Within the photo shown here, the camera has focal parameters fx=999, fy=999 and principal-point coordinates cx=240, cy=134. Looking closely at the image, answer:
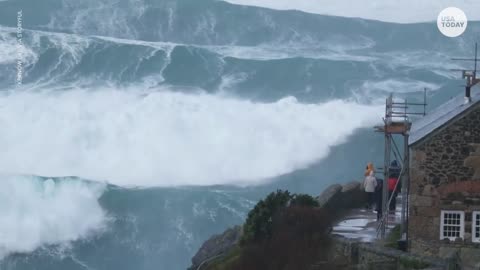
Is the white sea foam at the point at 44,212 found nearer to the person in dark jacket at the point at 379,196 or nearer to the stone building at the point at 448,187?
the person in dark jacket at the point at 379,196

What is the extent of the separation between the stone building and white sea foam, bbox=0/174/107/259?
14857mm

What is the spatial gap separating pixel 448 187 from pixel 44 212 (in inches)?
741

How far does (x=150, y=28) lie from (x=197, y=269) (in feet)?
156

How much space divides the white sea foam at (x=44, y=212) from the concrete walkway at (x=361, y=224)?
11423 mm

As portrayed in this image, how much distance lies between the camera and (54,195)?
101 feet

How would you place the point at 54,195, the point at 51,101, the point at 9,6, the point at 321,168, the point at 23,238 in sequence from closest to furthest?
the point at 23,238
the point at 54,195
the point at 321,168
the point at 51,101
the point at 9,6

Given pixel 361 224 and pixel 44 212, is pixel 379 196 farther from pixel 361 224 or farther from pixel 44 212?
pixel 44 212

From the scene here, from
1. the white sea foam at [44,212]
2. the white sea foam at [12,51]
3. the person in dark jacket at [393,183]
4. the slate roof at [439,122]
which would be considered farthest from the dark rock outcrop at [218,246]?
the white sea foam at [12,51]

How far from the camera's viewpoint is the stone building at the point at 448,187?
486 inches

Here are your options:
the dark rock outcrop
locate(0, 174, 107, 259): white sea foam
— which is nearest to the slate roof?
the dark rock outcrop

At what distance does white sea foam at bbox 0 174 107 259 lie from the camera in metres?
26.5

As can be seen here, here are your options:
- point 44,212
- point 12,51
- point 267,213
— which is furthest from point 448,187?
point 12,51

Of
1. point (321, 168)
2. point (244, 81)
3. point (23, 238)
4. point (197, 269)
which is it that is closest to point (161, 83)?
point (244, 81)

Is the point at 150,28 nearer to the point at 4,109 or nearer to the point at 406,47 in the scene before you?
the point at 406,47
